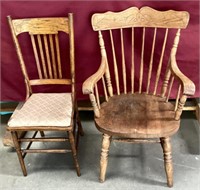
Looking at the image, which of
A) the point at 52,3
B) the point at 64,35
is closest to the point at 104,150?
the point at 64,35

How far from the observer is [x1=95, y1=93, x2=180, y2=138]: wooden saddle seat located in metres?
1.36

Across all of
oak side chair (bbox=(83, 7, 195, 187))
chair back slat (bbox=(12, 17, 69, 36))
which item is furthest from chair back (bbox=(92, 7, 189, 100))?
chair back slat (bbox=(12, 17, 69, 36))

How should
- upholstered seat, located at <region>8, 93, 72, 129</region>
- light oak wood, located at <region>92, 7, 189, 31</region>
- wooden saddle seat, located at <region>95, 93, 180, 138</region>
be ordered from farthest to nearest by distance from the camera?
light oak wood, located at <region>92, 7, 189, 31</region> < upholstered seat, located at <region>8, 93, 72, 129</region> < wooden saddle seat, located at <region>95, 93, 180, 138</region>

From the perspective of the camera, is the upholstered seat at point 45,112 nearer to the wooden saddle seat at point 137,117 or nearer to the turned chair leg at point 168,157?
the wooden saddle seat at point 137,117

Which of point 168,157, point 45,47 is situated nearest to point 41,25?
point 45,47

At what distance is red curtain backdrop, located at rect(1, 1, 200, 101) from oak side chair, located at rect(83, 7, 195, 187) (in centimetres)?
10

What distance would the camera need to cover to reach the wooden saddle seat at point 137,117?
1.36 m

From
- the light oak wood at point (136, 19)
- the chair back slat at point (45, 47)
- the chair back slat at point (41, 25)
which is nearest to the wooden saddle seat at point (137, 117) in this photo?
the chair back slat at point (45, 47)

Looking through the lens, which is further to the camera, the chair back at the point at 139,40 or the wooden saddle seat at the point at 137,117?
the chair back at the point at 139,40

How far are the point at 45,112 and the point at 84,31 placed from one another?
2.05 ft

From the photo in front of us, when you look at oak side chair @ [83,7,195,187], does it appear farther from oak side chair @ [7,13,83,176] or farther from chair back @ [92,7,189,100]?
oak side chair @ [7,13,83,176]

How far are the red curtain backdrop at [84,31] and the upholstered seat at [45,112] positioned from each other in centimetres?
35

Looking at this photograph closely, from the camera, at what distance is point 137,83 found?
1932 mm

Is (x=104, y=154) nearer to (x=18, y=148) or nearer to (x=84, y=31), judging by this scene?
(x=18, y=148)
